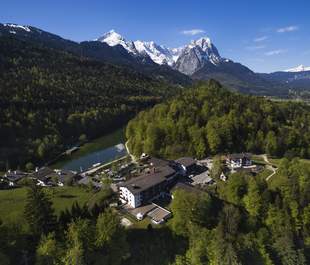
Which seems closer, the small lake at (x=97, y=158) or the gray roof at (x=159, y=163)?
the gray roof at (x=159, y=163)

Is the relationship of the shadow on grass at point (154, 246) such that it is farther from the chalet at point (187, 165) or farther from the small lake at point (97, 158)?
the small lake at point (97, 158)

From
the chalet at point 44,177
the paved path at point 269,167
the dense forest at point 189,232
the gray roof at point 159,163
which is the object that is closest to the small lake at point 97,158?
the chalet at point 44,177

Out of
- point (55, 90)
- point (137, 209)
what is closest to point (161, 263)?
point (137, 209)

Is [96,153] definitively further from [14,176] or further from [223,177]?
[223,177]

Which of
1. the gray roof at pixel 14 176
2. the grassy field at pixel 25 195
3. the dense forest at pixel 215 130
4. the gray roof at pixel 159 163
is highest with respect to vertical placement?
the dense forest at pixel 215 130

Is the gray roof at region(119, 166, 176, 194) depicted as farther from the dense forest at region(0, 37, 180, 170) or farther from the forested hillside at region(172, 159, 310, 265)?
the dense forest at region(0, 37, 180, 170)

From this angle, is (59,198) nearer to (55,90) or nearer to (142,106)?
(55,90)
